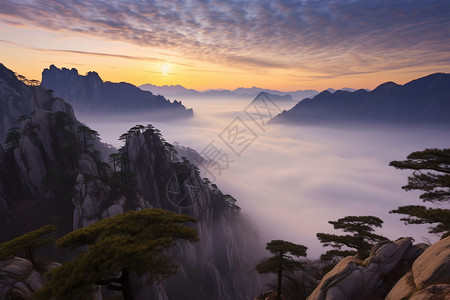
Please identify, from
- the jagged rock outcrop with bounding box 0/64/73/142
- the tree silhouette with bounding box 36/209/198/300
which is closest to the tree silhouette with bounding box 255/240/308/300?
the tree silhouette with bounding box 36/209/198/300

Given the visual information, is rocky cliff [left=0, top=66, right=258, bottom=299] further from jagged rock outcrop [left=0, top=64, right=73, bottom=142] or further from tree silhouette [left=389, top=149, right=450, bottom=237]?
tree silhouette [left=389, top=149, right=450, bottom=237]

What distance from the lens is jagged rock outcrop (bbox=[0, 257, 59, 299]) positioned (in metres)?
14.4

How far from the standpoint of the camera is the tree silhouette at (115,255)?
8168 millimetres

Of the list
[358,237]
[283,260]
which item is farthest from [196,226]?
[358,237]

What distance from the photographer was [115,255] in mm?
8531

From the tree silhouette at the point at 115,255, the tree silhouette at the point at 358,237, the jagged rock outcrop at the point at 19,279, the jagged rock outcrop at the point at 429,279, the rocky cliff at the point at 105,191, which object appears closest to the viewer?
the tree silhouette at the point at 115,255

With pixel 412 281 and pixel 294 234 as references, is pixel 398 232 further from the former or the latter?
pixel 412 281

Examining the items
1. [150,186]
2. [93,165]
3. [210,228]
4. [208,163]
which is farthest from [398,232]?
[93,165]

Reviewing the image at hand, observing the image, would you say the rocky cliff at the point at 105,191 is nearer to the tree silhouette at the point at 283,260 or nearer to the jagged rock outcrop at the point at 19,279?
the jagged rock outcrop at the point at 19,279

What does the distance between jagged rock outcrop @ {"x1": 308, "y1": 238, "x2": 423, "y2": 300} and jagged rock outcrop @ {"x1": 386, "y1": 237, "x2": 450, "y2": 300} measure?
6.24ft

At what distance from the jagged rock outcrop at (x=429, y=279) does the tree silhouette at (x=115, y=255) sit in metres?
11.3

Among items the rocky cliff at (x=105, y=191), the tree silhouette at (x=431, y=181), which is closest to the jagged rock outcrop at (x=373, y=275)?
the tree silhouette at (x=431, y=181)

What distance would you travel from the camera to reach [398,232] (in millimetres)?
190375

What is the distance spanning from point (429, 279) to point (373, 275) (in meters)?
3.72
